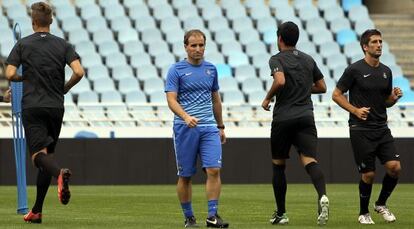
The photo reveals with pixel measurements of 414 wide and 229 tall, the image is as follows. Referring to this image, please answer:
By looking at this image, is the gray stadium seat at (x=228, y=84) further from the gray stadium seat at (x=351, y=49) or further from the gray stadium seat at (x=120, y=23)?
the gray stadium seat at (x=351, y=49)

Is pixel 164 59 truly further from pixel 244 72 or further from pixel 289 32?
pixel 289 32

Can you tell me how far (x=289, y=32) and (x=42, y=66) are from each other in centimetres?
231

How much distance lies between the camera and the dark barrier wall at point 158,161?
23750 millimetres

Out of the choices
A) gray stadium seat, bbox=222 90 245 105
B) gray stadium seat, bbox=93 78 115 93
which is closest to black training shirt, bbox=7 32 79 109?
gray stadium seat, bbox=93 78 115 93

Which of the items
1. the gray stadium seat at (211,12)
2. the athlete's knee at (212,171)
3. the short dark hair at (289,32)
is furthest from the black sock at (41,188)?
the gray stadium seat at (211,12)

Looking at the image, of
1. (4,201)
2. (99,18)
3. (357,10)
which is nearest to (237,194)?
(4,201)

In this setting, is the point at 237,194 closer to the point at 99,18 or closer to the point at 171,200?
the point at 171,200

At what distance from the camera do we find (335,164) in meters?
24.4

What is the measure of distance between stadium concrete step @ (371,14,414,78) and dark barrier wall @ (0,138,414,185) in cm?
704

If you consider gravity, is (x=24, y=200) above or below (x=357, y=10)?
below

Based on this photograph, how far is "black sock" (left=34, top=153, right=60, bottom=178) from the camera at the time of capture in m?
12.1

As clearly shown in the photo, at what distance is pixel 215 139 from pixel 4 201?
5.95 m

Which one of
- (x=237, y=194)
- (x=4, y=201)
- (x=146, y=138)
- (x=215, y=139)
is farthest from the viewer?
(x=146, y=138)

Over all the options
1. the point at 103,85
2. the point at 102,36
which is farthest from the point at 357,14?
the point at 103,85
